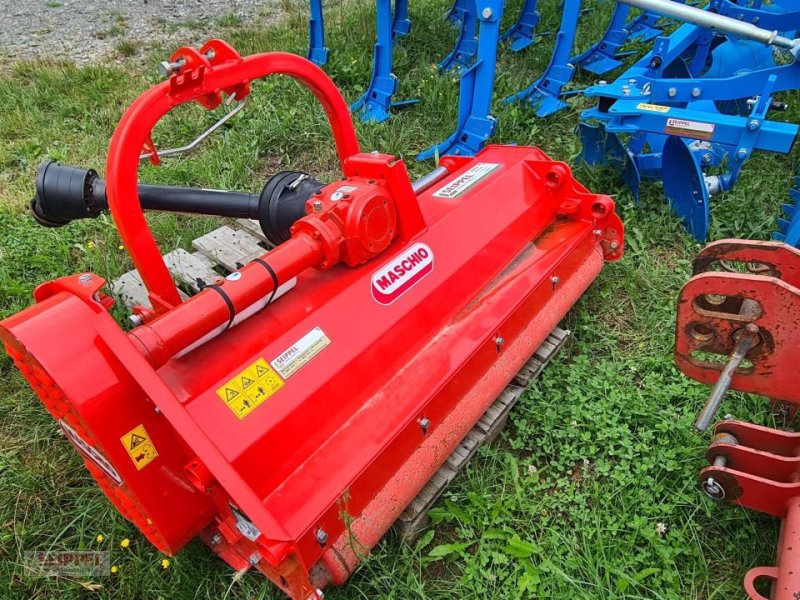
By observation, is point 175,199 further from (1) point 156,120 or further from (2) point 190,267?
(2) point 190,267

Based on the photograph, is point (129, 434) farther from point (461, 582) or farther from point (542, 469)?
point (542, 469)

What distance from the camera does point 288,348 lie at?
1.89 meters

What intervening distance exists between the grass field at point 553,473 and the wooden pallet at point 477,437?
0.06 m

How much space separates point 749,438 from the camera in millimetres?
1981

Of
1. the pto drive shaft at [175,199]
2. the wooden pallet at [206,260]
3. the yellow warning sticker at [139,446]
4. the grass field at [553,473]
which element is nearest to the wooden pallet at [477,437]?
the grass field at [553,473]

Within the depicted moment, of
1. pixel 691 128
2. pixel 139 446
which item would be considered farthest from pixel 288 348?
pixel 691 128

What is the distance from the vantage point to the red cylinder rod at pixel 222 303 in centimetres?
169

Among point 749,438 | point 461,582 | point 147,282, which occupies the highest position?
point 147,282

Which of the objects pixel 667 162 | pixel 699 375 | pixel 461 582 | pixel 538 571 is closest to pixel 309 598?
pixel 461 582

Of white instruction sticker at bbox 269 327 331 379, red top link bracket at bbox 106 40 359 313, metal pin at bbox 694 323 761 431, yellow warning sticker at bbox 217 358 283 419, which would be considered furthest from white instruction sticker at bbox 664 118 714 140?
yellow warning sticker at bbox 217 358 283 419

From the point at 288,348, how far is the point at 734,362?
1.36 meters

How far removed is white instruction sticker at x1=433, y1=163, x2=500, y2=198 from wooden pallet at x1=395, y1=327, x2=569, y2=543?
79cm

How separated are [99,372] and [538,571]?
4.96 ft

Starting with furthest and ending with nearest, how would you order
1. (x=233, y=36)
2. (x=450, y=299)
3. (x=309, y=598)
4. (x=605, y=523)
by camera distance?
(x=233, y=36)
(x=450, y=299)
(x=605, y=523)
(x=309, y=598)
